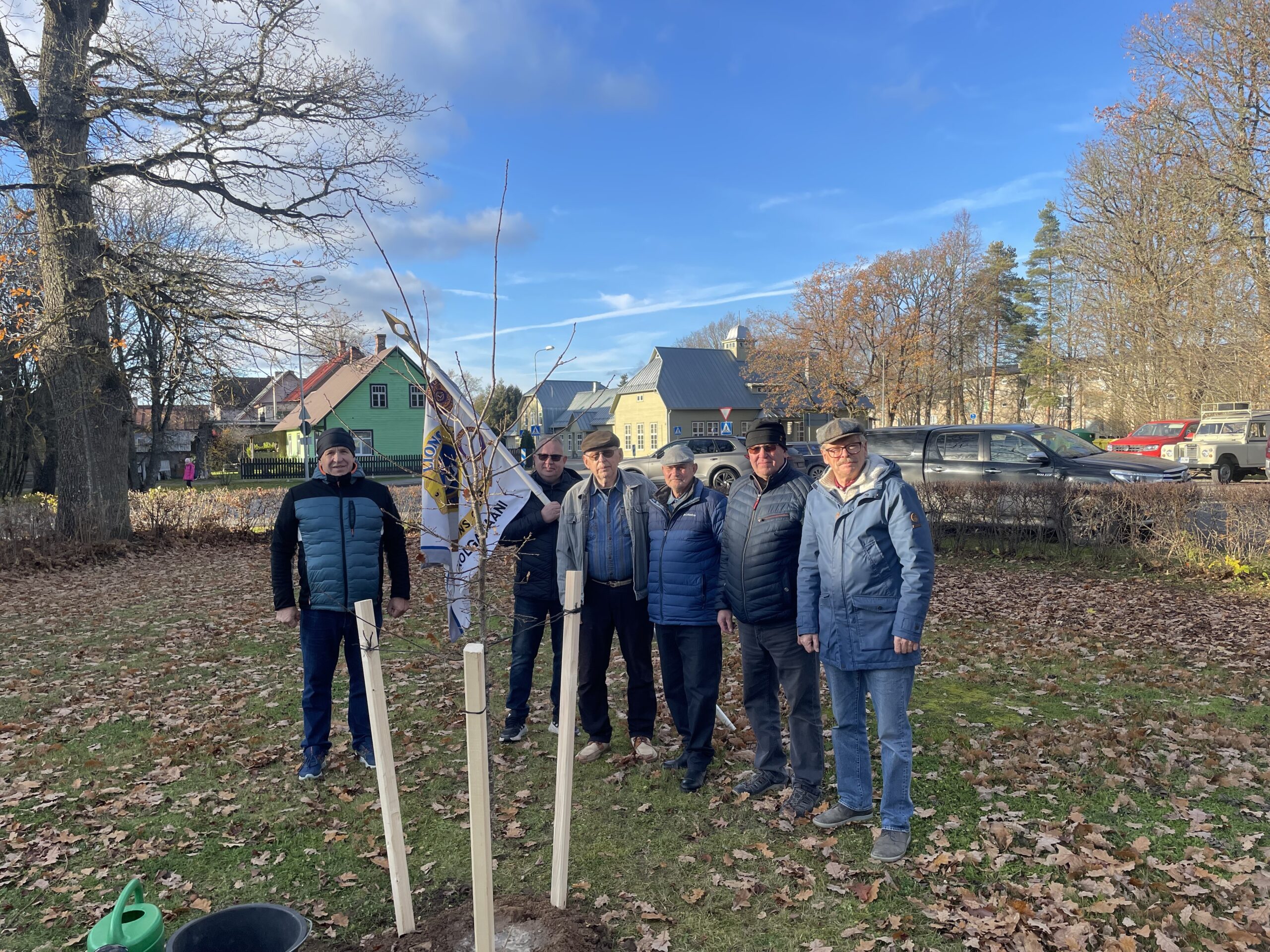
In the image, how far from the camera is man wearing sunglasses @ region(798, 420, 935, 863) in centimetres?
357

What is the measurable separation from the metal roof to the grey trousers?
4652cm

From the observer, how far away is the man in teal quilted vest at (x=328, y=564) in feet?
14.6

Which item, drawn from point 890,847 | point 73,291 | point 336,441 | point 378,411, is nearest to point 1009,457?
point 890,847

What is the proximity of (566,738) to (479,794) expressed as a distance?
52cm

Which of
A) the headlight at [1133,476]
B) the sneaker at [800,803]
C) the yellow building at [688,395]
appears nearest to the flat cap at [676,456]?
the sneaker at [800,803]

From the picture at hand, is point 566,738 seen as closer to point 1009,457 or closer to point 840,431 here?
point 840,431

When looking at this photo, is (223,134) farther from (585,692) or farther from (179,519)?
(585,692)

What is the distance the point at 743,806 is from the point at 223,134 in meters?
15.0

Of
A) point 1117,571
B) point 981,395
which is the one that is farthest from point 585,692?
point 981,395

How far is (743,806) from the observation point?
13.8 feet

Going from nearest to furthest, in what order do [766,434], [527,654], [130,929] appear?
[130,929] < [766,434] < [527,654]

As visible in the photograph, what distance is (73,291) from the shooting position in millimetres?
13172

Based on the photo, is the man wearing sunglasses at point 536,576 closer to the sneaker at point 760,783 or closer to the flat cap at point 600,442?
the flat cap at point 600,442

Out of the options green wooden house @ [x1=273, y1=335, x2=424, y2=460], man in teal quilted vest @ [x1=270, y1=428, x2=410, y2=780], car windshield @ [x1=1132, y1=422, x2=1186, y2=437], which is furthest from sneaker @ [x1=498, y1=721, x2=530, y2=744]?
green wooden house @ [x1=273, y1=335, x2=424, y2=460]
